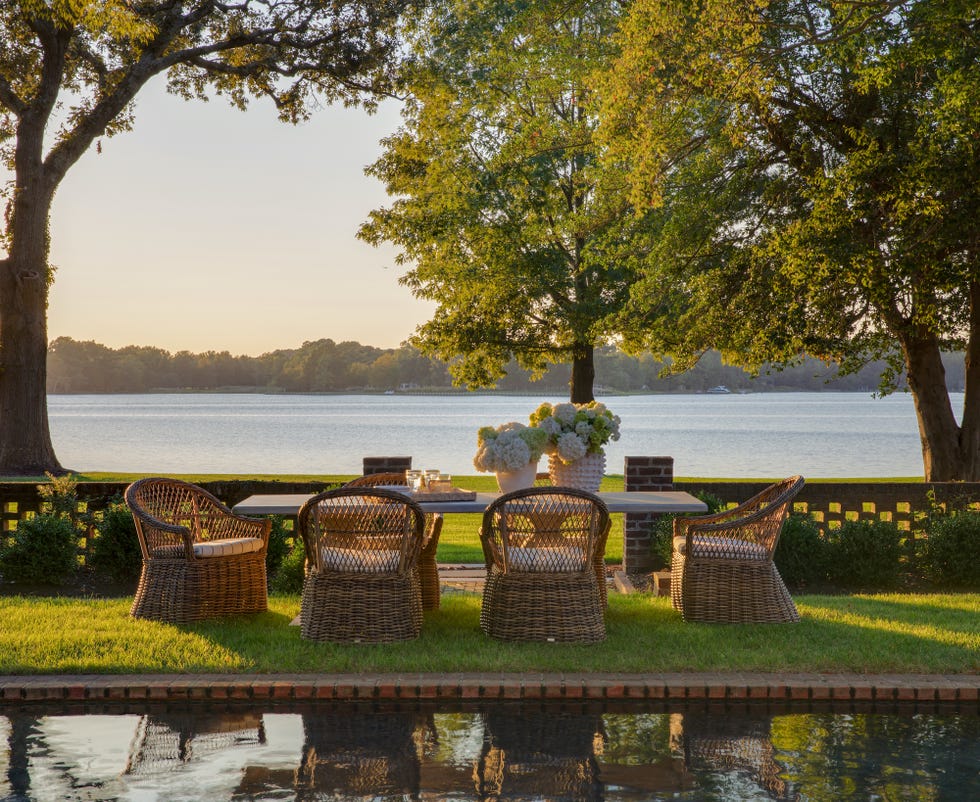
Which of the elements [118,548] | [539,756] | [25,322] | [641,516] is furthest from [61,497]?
[25,322]

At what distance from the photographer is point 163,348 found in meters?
85.8

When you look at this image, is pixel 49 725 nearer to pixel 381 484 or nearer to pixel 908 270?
pixel 381 484

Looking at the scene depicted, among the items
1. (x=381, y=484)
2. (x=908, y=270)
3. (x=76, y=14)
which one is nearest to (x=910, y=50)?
(x=908, y=270)

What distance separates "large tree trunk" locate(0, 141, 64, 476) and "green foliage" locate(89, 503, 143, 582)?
9.84m

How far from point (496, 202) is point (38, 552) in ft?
53.6

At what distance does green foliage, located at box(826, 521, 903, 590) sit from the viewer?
27.9ft

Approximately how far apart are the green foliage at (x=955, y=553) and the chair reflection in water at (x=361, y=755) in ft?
17.2

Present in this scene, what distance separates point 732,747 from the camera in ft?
14.8

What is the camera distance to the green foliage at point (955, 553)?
834 cm

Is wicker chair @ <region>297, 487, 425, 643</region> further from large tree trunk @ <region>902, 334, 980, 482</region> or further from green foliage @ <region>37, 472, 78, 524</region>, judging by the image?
large tree trunk @ <region>902, 334, 980, 482</region>

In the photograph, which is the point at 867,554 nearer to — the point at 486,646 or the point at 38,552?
the point at 486,646

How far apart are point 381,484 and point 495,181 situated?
53.3 ft

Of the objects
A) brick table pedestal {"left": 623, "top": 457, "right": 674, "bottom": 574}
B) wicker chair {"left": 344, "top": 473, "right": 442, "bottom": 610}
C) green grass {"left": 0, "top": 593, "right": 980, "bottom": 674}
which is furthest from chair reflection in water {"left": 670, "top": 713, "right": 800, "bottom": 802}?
brick table pedestal {"left": 623, "top": 457, "right": 674, "bottom": 574}

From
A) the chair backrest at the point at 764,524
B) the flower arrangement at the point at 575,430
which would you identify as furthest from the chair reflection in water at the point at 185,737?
the chair backrest at the point at 764,524
